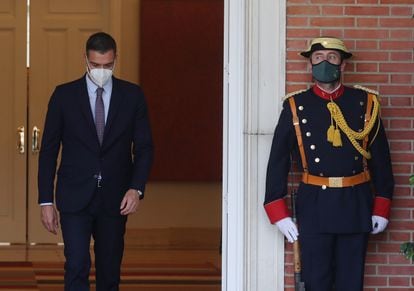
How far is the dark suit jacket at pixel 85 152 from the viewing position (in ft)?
23.0

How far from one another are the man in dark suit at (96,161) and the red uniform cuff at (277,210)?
30.3 inches

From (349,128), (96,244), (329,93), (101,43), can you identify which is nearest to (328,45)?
(329,93)

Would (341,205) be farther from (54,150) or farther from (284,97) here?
(54,150)

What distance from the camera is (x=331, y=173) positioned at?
6613 millimetres

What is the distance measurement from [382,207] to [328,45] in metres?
0.90

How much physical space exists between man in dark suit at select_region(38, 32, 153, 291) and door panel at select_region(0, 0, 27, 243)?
5.51 metres

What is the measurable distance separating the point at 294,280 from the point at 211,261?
4.83m

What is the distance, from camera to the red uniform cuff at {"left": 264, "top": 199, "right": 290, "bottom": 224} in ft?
22.0

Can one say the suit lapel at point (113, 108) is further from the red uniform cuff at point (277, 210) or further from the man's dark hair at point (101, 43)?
the red uniform cuff at point (277, 210)

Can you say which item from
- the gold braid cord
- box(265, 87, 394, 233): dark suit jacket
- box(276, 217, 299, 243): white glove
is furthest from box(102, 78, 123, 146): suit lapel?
the gold braid cord

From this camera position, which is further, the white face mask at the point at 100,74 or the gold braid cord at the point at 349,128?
the white face mask at the point at 100,74

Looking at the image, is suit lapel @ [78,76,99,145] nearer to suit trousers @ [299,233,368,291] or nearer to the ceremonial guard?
the ceremonial guard

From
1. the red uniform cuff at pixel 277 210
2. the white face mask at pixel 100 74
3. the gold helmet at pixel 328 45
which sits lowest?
the red uniform cuff at pixel 277 210

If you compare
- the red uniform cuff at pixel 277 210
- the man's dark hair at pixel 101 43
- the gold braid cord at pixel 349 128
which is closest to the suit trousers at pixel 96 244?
the man's dark hair at pixel 101 43
